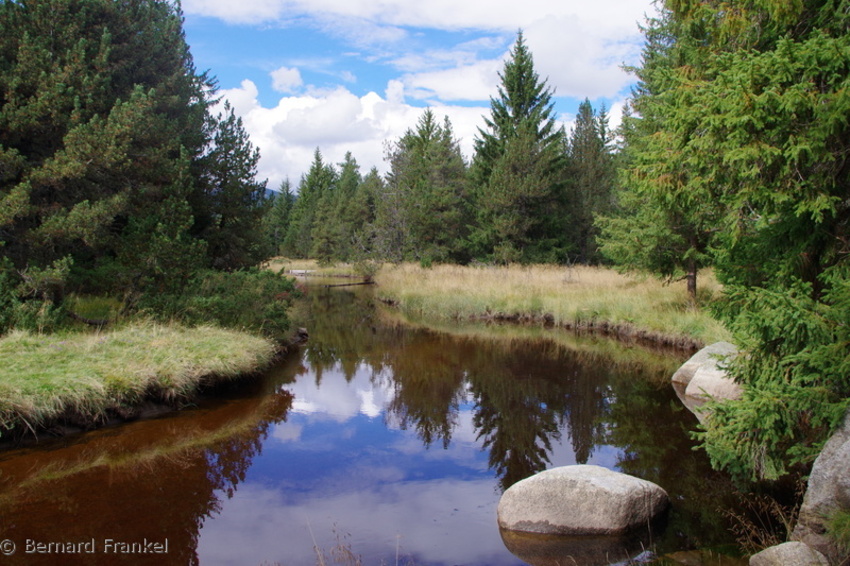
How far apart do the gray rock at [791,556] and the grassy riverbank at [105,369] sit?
777 cm

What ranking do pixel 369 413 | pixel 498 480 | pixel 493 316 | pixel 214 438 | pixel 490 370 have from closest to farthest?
pixel 498 480, pixel 214 438, pixel 369 413, pixel 490 370, pixel 493 316

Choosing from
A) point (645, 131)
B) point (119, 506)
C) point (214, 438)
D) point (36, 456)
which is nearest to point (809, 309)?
point (119, 506)

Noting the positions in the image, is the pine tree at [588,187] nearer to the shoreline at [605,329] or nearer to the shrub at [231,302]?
the shoreline at [605,329]

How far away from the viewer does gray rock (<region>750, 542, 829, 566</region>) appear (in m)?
4.04

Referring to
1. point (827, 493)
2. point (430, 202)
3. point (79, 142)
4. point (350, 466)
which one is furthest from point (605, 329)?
point (430, 202)

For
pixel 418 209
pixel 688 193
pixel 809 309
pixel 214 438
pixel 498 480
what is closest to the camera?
pixel 809 309

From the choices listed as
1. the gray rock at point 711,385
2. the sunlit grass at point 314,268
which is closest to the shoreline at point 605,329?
the gray rock at point 711,385

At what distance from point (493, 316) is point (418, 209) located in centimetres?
1365

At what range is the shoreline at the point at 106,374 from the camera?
23.8ft

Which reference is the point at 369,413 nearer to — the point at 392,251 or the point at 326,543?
the point at 326,543

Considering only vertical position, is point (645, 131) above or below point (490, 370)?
above

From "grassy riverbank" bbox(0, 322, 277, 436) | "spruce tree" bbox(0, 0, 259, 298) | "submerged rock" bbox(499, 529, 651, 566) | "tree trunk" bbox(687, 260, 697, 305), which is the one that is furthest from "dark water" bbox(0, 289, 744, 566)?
"tree trunk" bbox(687, 260, 697, 305)

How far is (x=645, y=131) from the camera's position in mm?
14906

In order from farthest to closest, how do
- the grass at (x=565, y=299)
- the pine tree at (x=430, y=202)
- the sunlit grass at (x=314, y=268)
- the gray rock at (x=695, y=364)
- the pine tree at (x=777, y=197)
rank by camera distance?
1. the sunlit grass at (x=314, y=268)
2. the pine tree at (x=430, y=202)
3. the grass at (x=565, y=299)
4. the gray rock at (x=695, y=364)
5. the pine tree at (x=777, y=197)
